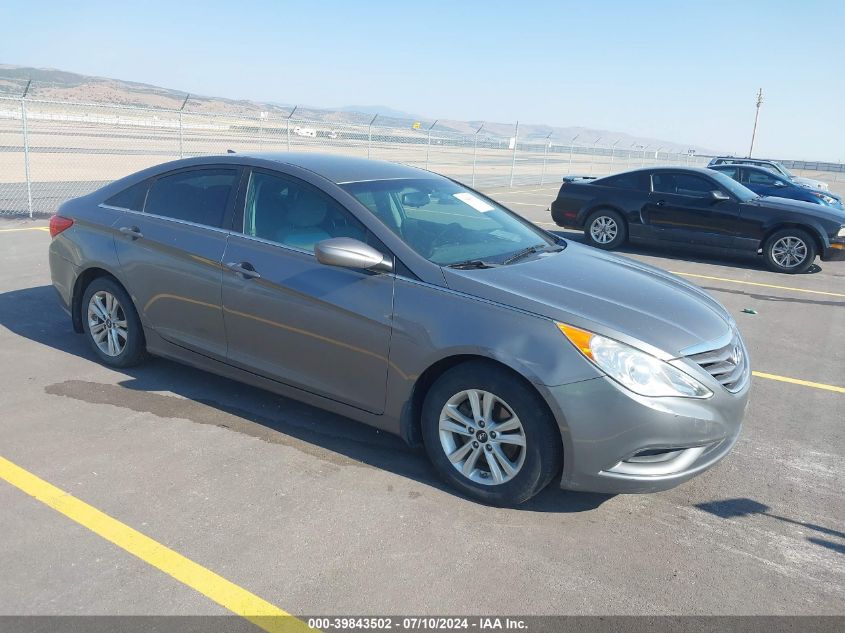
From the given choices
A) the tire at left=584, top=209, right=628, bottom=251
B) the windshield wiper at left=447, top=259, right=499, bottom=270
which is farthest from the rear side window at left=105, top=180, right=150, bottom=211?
the tire at left=584, top=209, right=628, bottom=251

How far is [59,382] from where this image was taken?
511cm

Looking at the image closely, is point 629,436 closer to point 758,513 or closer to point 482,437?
point 482,437

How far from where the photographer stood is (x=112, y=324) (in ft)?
17.4

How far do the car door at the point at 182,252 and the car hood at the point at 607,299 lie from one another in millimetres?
1601

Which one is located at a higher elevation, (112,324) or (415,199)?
(415,199)

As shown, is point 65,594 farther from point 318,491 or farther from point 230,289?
point 230,289

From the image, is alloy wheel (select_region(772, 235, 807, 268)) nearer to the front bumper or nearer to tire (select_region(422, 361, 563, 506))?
the front bumper

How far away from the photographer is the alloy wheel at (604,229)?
12.1 meters

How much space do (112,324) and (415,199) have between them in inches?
93.4

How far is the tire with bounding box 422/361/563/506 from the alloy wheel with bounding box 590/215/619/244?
29.5ft

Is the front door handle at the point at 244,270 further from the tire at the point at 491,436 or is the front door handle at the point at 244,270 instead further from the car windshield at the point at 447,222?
the tire at the point at 491,436

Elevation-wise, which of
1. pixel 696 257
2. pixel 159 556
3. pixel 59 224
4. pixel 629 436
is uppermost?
pixel 59 224

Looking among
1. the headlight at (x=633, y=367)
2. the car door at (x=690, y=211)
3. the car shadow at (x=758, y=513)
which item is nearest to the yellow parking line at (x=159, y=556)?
the headlight at (x=633, y=367)

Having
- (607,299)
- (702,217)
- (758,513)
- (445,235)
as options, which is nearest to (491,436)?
(607,299)
